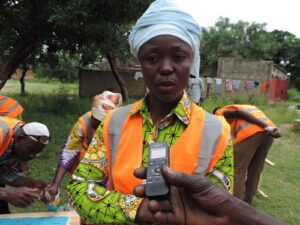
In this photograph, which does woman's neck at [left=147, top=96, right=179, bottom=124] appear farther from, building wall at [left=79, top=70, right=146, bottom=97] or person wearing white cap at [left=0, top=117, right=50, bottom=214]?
building wall at [left=79, top=70, right=146, bottom=97]

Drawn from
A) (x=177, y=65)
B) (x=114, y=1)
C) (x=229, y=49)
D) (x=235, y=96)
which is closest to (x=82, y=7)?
(x=114, y=1)

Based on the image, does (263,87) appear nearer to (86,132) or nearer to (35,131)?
(86,132)

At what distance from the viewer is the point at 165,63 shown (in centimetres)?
129

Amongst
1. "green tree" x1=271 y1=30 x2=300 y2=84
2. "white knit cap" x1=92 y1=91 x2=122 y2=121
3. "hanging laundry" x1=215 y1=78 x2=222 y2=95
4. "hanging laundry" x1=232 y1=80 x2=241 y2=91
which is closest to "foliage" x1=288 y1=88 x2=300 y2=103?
"green tree" x1=271 y1=30 x2=300 y2=84

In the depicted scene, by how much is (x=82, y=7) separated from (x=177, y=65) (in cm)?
489

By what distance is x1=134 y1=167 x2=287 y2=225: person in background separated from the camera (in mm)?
1060

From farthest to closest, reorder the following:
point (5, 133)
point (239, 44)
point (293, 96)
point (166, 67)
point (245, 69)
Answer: point (239, 44), point (293, 96), point (245, 69), point (5, 133), point (166, 67)

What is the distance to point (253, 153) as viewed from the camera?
4.24 metres

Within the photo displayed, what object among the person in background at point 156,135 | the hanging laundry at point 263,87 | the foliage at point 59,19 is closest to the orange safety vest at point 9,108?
the person in background at point 156,135

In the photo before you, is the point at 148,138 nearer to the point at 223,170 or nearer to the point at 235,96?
the point at 223,170

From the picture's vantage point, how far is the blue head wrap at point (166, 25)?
1.29 m

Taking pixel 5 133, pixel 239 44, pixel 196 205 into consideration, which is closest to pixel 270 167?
pixel 5 133

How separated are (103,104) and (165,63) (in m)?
1.68

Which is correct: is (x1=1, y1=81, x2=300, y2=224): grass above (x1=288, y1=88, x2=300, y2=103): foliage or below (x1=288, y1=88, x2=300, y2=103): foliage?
below
